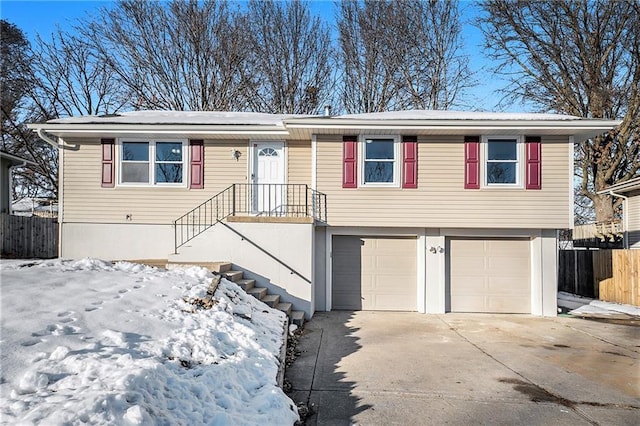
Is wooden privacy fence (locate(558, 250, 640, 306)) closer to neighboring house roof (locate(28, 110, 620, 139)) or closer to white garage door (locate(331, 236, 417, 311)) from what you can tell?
neighboring house roof (locate(28, 110, 620, 139))

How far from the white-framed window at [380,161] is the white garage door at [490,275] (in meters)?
2.42

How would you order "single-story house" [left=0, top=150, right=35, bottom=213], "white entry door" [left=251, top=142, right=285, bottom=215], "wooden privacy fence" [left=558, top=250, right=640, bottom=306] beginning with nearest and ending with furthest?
"white entry door" [left=251, top=142, right=285, bottom=215]
"wooden privacy fence" [left=558, top=250, right=640, bottom=306]
"single-story house" [left=0, top=150, right=35, bottom=213]

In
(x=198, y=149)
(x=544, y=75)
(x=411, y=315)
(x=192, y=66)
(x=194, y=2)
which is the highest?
(x=194, y=2)

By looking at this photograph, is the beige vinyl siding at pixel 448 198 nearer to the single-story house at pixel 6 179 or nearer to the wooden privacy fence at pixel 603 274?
the wooden privacy fence at pixel 603 274

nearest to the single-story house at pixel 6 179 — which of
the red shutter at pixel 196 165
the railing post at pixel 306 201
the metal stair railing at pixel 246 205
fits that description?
the red shutter at pixel 196 165

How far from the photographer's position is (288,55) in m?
20.6

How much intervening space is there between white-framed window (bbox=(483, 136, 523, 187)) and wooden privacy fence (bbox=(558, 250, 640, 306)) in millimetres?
4523

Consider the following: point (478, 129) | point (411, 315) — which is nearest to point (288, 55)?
point (478, 129)

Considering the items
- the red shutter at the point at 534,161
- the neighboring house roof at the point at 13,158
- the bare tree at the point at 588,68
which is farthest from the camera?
the bare tree at the point at 588,68

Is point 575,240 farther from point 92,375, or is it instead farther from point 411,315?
point 92,375

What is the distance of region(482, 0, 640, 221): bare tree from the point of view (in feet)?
54.7

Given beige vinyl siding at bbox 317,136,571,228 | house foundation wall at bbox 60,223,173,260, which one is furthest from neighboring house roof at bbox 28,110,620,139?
house foundation wall at bbox 60,223,173,260

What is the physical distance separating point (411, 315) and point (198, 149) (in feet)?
22.8

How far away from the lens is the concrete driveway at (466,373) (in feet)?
13.3
